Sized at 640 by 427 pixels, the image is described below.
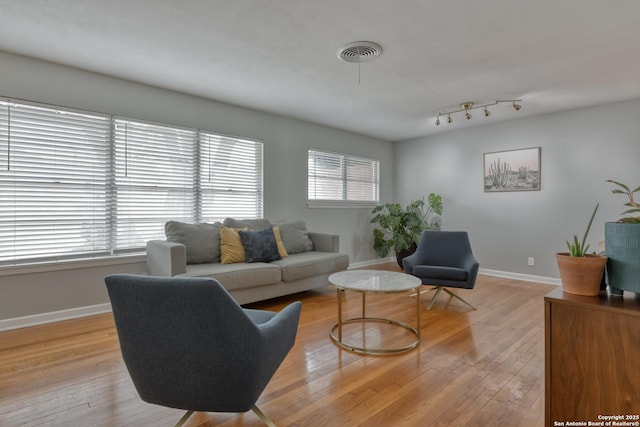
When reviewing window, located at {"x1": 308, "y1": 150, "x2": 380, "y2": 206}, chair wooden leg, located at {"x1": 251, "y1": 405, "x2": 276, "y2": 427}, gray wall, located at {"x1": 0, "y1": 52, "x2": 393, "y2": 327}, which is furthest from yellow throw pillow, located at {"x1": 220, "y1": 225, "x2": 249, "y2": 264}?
chair wooden leg, located at {"x1": 251, "y1": 405, "x2": 276, "y2": 427}

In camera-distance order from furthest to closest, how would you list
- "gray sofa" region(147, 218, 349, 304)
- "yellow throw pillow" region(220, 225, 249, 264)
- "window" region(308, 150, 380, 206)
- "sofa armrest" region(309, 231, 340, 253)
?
"window" region(308, 150, 380, 206), "sofa armrest" region(309, 231, 340, 253), "yellow throw pillow" region(220, 225, 249, 264), "gray sofa" region(147, 218, 349, 304)

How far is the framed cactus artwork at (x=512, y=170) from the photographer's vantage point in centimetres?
480

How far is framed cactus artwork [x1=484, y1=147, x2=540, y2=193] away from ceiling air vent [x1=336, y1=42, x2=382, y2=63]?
10.8 feet

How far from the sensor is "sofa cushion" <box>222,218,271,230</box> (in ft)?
13.0

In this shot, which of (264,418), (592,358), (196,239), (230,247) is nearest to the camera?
(592,358)

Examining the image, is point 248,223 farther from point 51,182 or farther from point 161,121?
point 51,182

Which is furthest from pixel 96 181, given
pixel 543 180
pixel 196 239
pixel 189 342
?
pixel 543 180

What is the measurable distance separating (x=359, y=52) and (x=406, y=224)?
3565 mm

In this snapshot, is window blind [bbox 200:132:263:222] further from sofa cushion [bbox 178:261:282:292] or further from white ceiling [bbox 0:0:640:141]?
sofa cushion [bbox 178:261:282:292]

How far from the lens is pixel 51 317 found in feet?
10.0

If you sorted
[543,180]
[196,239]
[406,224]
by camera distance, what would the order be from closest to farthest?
1. [196,239]
2. [543,180]
3. [406,224]

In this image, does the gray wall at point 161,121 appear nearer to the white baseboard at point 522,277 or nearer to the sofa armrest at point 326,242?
the sofa armrest at point 326,242

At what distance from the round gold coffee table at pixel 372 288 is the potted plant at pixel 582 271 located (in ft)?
4.26

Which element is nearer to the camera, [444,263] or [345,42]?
[345,42]
